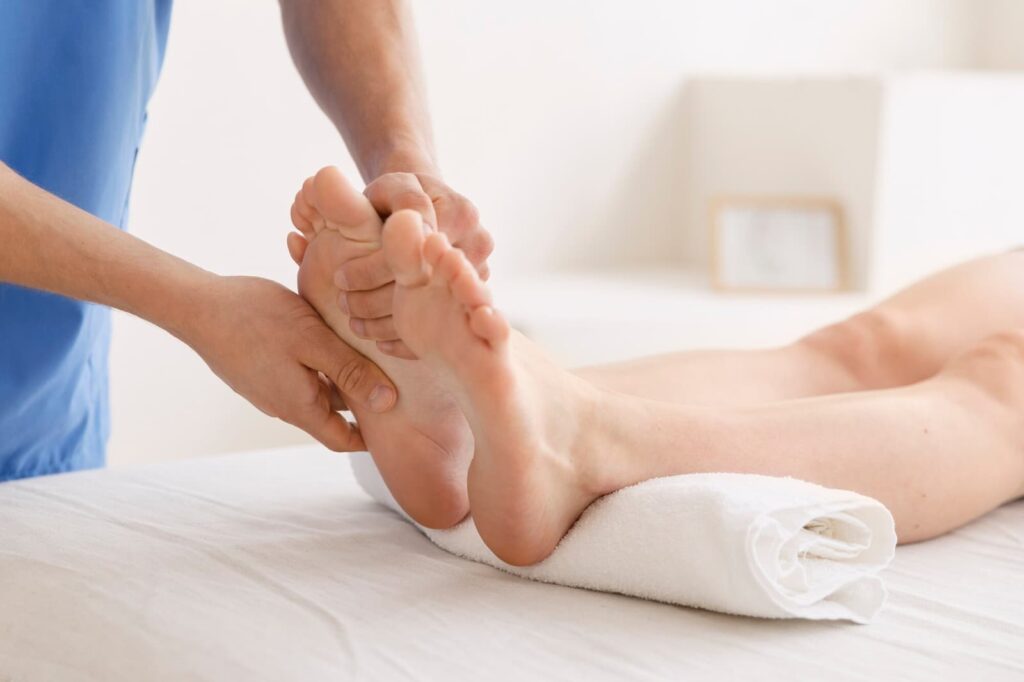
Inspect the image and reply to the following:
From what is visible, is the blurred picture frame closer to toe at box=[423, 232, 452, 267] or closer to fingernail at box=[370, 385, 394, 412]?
fingernail at box=[370, 385, 394, 412]

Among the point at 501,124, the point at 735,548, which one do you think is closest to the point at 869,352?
the point at 735,548

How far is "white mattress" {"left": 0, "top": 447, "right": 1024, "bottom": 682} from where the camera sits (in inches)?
33.3

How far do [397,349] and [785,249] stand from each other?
238 centimetres

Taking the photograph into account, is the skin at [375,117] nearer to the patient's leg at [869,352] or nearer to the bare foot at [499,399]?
the bare foot at [499,399]

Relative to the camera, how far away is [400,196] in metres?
0.97

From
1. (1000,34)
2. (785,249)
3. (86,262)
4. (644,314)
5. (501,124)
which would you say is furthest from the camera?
(1000,34)

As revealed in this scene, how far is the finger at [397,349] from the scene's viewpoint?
3.23ft

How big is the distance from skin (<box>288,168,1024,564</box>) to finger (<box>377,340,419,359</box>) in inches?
1.0

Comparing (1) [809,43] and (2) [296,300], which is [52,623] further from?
(1) [809,43]

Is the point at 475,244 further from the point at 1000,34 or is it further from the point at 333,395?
the point at 1000,34

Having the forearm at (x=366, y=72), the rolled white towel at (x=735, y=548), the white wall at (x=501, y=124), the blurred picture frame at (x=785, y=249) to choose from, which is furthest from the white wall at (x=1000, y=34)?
the rolled white towel at (x=735, y=548)

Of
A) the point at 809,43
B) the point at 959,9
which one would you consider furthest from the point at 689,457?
the point at 959,9

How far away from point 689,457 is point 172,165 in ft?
5.66

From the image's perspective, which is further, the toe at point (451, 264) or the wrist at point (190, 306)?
the wrist at point (190, 306)
